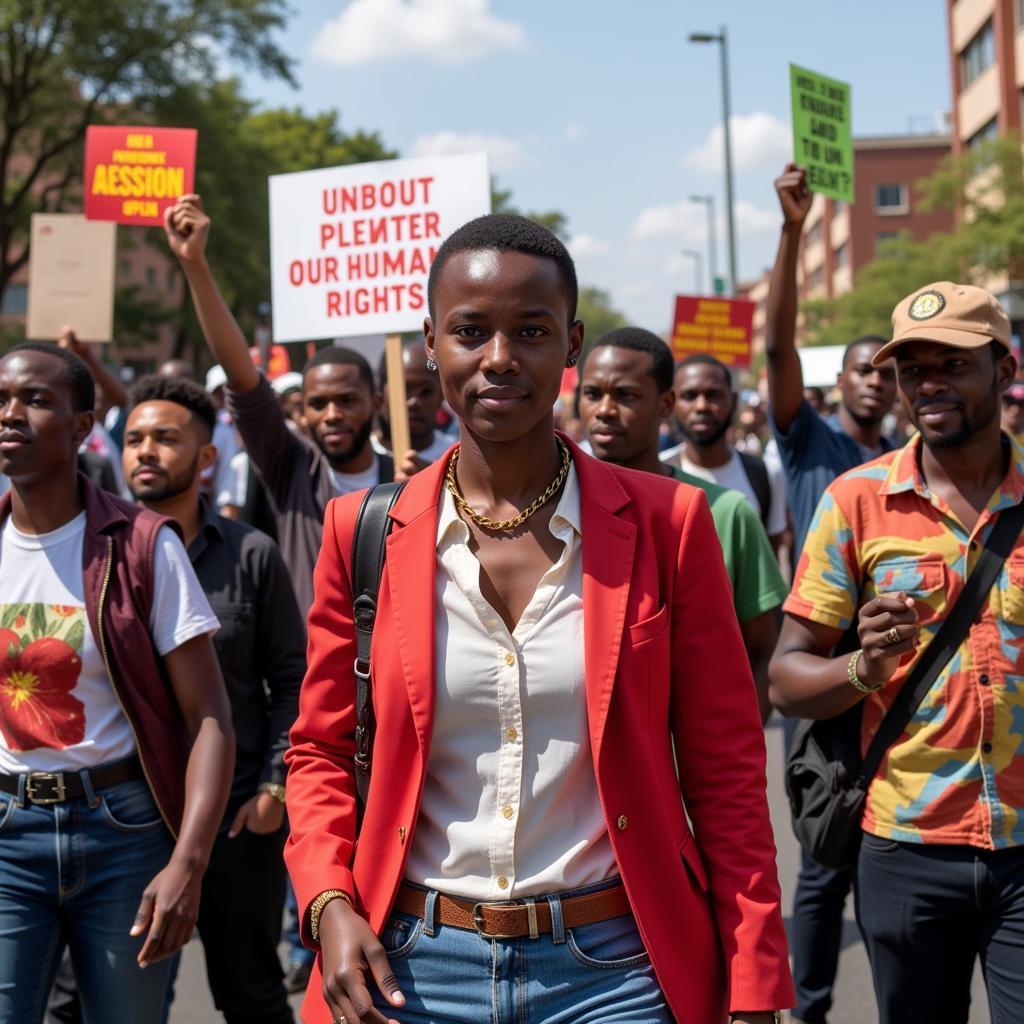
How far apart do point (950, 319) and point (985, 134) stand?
41.3 meters

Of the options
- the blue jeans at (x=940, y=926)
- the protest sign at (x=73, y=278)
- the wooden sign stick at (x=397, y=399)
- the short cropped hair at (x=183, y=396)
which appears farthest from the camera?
the protest sign at (x=73, y=278)

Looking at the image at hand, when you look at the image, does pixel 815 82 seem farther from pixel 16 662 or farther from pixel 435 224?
pixel 16 662

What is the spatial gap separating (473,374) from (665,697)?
2.08 ft

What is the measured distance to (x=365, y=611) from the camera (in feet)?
7.98

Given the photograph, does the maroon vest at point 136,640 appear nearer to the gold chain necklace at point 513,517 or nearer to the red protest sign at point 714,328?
the gold chain necklace at point 513,517

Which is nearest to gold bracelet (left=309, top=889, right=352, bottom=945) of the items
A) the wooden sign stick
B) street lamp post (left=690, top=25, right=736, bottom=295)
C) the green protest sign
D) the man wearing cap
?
the man wearing cap

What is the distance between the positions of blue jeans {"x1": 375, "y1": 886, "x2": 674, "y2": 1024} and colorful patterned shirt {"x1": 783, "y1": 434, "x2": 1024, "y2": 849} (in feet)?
3.82

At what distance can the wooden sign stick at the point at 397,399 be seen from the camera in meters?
5.44

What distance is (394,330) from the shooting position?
5.84 m

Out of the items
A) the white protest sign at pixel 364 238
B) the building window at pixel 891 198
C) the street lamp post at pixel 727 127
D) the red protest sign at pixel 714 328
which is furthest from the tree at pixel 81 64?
the building window at pixel 891 198

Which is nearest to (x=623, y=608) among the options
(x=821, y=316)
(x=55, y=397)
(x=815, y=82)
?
(x=55, y=397)

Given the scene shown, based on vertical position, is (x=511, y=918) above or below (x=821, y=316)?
below

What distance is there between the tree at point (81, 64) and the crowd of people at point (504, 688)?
27.2 metres

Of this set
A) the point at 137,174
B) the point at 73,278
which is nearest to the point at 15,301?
the point at 73,278
